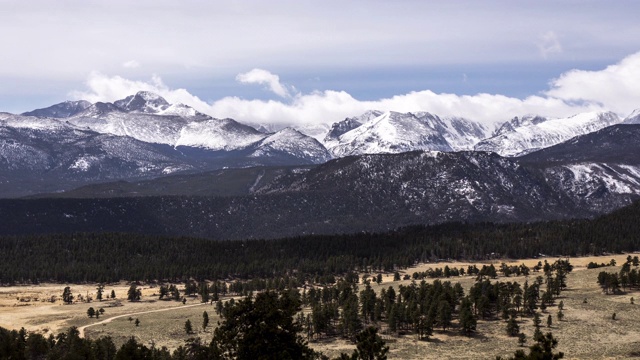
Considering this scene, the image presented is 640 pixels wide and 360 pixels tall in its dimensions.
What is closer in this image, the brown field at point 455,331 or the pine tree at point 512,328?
the brown field at point 455,331

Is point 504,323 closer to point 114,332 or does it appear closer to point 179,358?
point 179,358

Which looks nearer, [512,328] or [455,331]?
[512,328]

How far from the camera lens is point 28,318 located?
7264 inches

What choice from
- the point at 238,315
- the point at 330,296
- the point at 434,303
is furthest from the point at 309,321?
the point at 238,315

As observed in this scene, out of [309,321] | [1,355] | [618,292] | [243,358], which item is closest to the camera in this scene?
[243,358]

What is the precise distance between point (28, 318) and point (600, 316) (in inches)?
5489

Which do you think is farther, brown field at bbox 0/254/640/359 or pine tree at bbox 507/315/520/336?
pine tree at bbox 507/315/520/336

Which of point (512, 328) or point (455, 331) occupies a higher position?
point (512, 328)

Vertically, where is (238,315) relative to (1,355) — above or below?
above

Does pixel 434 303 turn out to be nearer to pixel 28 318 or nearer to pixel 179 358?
pixel 179 358

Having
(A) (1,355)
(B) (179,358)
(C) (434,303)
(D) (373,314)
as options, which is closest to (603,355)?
(C) (434,303)

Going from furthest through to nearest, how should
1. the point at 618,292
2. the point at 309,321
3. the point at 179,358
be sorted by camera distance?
1. the point at 618,292
2. the point at 309,321
3. the point at 179,358

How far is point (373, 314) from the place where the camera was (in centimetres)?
15788

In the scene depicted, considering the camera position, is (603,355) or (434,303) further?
(434,303)
